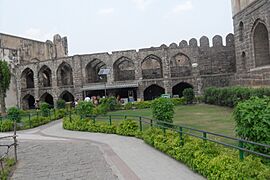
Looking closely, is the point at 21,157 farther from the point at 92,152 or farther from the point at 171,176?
the point at 171,176

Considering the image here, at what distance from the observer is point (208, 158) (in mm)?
6184

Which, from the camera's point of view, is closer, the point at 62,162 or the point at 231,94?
the point at 62,162

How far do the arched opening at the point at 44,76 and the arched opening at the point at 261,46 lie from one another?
1973 cm

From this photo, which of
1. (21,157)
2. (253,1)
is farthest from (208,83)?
(21,157)

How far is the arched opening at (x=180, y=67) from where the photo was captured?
31.2 metres

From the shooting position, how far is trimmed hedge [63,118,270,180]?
499 centimetres

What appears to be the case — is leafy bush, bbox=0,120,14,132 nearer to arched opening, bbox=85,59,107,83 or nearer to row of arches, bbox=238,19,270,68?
arched opening, bbox=85,59,107,83

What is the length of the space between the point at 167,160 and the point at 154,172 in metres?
1.08

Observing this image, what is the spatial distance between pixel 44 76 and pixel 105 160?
2756 centimetres

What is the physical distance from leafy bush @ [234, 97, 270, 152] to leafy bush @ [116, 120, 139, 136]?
21.3ft

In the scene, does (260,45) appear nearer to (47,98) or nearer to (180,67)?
(180,67)

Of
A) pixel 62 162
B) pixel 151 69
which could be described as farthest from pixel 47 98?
pixel 62 162

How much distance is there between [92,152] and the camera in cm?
931

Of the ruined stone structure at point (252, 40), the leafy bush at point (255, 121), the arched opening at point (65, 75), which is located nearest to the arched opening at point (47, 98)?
the arched opening at point (65, 75)
